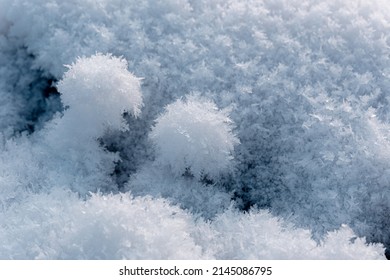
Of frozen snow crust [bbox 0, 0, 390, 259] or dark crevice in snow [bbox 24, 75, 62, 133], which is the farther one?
dark crevice in snow [bbox 24, 75, 62, 133]

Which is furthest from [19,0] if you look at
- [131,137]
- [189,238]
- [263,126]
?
[189,238]

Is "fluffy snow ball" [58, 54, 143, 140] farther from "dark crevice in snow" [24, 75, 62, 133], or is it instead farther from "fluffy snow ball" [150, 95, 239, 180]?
"dark crevice in snow" [24, 75, 62, 133]

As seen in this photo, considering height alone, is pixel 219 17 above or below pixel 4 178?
above

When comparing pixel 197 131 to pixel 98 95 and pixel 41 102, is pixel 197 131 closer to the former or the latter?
pixel 98 95

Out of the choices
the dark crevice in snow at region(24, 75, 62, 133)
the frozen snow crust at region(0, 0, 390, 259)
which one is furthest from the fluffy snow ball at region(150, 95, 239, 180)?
the dark crevice in snow at region(24, 75, 62, 133)

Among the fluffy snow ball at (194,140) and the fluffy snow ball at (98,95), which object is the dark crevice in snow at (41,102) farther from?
the fluffy snow ball at (194,140)

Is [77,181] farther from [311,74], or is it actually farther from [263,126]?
[311,74]
